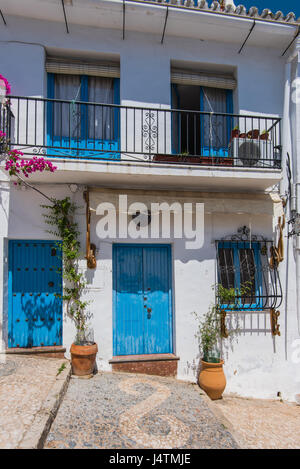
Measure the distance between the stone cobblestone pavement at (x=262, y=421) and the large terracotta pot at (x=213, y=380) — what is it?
0.19 metres

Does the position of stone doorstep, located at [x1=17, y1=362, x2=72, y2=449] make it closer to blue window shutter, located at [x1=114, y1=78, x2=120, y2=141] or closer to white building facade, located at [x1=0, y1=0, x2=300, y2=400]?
white building facade, located at [x1=0, y1=0, x2=300, y2=400]

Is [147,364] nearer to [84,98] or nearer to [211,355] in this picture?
[211,355]

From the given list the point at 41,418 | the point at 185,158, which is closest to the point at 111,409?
the point at 41,418

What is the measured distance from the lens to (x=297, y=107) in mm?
7051

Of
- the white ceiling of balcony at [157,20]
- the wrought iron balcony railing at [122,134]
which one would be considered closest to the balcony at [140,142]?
the wrought iron balcony railing at [122,134]

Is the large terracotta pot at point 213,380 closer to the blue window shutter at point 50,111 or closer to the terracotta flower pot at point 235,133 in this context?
the terracotta flower pot at point 235,133

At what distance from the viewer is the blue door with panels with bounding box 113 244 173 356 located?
6433mm

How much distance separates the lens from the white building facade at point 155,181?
6.18 m

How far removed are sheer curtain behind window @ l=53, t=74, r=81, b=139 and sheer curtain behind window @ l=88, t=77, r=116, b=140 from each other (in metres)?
0.28

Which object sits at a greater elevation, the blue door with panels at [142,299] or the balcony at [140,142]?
the balcony at [140,142]

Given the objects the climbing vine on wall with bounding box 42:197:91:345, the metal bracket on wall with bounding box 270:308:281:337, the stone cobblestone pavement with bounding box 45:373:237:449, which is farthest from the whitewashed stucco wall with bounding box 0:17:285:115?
the stone cobblestone pavement with bounding box 45:373:237:449

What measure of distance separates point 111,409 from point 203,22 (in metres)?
7.53

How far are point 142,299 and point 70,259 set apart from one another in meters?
1.68

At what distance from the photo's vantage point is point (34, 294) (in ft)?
20.5
